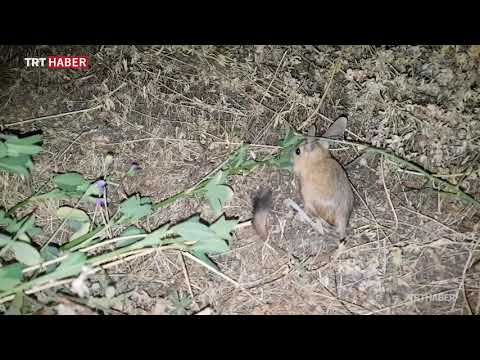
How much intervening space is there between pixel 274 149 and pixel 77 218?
4.99ft

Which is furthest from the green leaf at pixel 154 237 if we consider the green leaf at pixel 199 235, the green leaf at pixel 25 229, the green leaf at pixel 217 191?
the green leaf at pixel 25 229

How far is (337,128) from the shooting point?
269 centimetres

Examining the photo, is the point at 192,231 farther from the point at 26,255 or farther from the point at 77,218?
the point at 26,255

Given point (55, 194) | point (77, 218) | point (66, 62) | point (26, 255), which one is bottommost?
point (26, 255)

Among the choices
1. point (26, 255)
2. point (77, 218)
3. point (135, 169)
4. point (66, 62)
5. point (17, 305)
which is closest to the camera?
point (17, 305)

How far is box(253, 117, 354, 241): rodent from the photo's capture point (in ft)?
8.09

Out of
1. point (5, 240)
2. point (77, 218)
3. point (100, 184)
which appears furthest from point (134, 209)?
point (5, 240)

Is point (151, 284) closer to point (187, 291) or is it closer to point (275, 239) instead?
point (187, 291)

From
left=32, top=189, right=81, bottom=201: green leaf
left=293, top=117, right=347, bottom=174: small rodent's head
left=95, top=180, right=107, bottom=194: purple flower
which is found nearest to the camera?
left=32, top=189, right=81, bottom=201: green leaf

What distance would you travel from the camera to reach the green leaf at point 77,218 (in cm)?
228

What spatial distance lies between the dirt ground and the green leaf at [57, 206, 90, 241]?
0.23m

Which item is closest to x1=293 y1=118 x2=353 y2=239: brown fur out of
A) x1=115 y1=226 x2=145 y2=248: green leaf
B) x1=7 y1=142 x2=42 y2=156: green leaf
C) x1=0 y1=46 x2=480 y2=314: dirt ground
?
x1=0 y1=46 x2=480 y2=314: dirt ground

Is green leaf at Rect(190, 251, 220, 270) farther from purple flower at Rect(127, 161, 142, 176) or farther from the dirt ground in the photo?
purple flower at Rect(127, 161, 142, 176)
